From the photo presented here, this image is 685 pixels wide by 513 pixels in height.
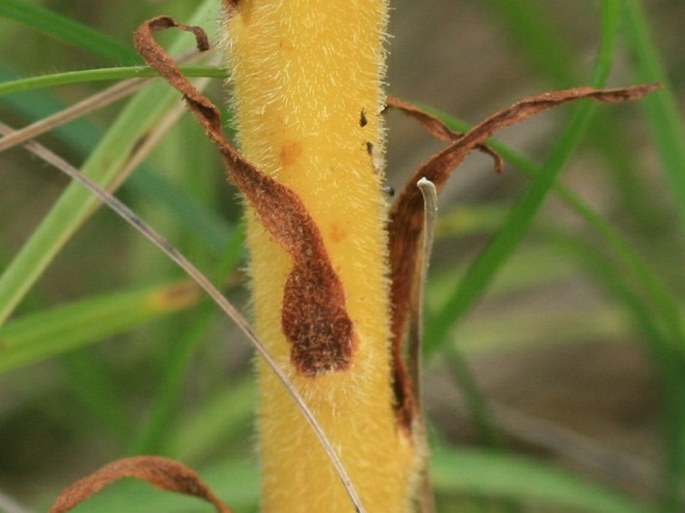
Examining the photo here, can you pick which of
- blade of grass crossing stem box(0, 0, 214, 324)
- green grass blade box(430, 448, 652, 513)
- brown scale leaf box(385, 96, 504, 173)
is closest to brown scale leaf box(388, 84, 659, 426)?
brown scale leaf box(385, 96, 504, 173)

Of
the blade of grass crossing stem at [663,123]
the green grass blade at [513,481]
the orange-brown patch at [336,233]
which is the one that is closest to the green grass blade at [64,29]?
the orange-brown patch at [336,233]

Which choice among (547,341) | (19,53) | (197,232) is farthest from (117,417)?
(19,53)

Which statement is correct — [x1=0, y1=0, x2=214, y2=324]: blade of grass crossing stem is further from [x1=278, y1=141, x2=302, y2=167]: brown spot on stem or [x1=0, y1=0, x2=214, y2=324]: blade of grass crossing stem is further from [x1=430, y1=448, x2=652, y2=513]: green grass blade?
[x1=430, y1=448, x2=652, y2=513]: green grass blade

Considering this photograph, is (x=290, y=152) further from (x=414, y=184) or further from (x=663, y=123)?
(x=663, y=123)

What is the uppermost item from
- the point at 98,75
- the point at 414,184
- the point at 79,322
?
the point at 98,75

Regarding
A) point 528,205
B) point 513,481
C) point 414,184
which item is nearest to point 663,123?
point 528,205

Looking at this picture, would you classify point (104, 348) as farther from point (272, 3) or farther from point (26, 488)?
point (272, 3)
